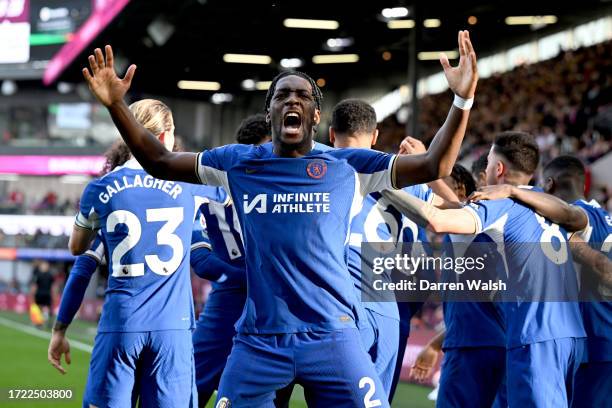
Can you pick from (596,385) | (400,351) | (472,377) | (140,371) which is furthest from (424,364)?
(140,371)

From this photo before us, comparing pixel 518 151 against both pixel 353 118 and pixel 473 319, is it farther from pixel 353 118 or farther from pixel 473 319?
pixel 473 319

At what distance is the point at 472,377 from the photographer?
6.60 metres

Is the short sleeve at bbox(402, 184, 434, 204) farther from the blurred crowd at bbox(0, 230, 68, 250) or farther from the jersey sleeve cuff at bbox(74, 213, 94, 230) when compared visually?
the blurred crowd at bbox(0, 230, 68, 250)

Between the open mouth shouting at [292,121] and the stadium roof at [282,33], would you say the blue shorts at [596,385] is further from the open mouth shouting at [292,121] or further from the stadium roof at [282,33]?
the stadium roof at [282,33]

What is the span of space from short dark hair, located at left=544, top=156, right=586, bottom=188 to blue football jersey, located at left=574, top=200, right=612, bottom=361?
0.19 meters

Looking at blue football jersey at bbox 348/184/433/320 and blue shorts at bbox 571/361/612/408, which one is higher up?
blue football jersey at bbox 348/184/433/320

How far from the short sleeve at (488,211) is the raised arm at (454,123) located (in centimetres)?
149

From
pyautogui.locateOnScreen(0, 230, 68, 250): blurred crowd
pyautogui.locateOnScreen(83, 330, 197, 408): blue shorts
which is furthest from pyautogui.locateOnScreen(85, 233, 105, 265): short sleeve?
pyautogui.locateOnScreen(0, 230, 68, 250): blurred crowd

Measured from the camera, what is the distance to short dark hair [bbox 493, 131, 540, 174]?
6340mm

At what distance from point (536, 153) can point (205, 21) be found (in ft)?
71.8

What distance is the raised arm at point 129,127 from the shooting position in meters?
4.50

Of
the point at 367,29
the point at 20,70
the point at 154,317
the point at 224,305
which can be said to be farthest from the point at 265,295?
the point at 20,70

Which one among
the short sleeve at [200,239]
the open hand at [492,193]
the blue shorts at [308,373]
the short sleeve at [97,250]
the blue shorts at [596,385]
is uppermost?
the open hand at [492,193]

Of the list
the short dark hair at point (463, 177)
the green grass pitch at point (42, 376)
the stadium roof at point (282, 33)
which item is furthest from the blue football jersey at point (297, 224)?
the stadium roof at point (282, 33)
